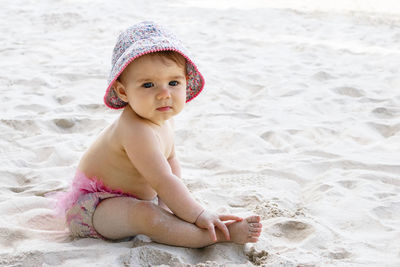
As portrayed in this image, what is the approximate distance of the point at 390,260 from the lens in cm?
176

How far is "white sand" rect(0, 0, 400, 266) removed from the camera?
1.87m

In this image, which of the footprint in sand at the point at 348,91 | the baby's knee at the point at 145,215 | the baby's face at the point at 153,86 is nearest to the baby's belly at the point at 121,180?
the baby's knee at the point at 145,215

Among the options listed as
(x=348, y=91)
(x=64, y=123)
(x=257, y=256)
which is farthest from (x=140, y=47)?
(x=348, y=91)

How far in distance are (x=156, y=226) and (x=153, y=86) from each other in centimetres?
52

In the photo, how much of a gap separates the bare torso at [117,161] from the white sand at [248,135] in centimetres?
→ 23

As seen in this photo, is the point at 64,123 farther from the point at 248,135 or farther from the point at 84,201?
the point at 84,201

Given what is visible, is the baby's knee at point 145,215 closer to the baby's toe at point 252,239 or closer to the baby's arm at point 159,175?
the baby's arm at point 159,175

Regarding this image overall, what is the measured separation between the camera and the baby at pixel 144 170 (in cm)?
183

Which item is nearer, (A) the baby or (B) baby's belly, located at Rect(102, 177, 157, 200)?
(A) the baby

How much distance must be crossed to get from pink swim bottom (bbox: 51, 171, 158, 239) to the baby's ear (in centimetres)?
35

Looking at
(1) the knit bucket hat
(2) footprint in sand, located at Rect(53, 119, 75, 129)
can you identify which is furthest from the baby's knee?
(2) footprint in sand, located at Rect(53, 119, 75, 129)

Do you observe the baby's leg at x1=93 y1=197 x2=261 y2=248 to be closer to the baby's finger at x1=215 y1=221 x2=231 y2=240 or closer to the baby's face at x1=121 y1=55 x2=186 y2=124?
the baby's finger at x1=215 y1=221 x2=231 y2=240

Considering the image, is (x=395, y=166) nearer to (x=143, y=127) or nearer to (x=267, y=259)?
(x=267, y=259)

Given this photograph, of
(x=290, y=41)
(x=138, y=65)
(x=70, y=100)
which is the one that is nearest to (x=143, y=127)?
(x=138, y=65)
